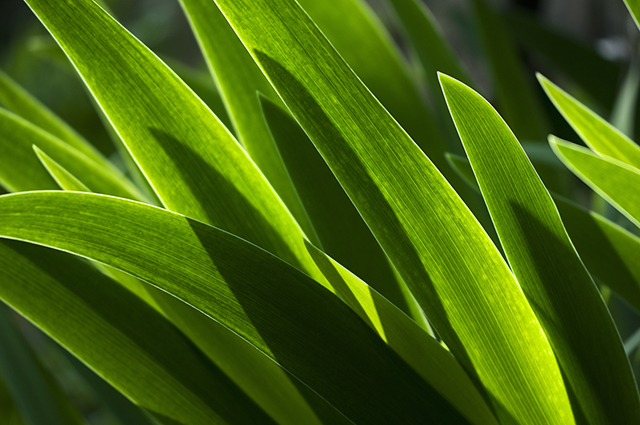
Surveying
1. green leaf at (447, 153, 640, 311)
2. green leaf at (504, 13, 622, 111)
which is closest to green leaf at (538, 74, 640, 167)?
green leaf at (447, 153, 640, 311)

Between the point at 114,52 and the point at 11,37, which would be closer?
the point at 114,52

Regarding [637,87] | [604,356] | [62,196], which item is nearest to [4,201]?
[62,196]

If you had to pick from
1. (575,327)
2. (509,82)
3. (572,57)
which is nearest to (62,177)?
(575,327)

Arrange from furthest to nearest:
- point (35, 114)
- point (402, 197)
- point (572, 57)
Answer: point (572, 57) < point (35, 114) < point (402, 197)

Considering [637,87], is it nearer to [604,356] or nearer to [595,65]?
[595,65]

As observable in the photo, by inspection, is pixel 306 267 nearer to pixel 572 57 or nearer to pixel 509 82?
pixel 509 82

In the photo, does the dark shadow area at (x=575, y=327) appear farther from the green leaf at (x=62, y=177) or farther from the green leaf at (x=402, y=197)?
the green leaf at (x=62, y=177)

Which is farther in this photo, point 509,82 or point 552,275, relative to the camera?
point 509,82
